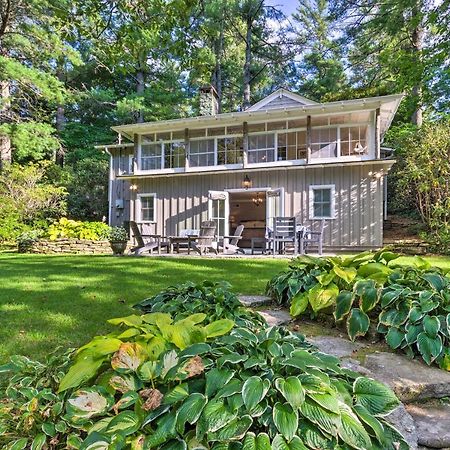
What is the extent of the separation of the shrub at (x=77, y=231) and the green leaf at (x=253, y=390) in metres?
11.4

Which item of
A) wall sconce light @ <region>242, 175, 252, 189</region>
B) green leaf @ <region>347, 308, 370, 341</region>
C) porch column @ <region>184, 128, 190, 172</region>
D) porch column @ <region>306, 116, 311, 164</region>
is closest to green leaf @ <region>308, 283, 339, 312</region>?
green leaf @ <region>347, 308, 370, 341</region>

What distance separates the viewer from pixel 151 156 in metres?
14.2

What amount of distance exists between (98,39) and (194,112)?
18892 millimetres

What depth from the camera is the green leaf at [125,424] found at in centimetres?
113

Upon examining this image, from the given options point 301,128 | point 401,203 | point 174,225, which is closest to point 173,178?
point 174,225

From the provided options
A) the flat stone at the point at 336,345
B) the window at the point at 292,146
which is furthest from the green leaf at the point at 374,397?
the window at the point at 292,146

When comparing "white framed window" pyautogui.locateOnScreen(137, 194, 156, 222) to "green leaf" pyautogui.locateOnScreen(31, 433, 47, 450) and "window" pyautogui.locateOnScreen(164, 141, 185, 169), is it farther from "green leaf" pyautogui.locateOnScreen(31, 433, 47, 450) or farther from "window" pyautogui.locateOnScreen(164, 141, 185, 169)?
"green leaf" pyautogui.locateOnScreen(31, 433, 47, 450)

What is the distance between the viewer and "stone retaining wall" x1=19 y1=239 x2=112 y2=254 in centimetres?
1116

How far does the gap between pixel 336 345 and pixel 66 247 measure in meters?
10.7

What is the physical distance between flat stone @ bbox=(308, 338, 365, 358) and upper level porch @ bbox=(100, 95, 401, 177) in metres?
10.1

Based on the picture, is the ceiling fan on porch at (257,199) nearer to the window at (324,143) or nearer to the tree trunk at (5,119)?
the window at (324,143)

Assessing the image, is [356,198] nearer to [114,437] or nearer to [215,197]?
[215,197]

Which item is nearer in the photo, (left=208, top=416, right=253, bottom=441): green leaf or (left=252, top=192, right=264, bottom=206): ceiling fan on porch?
(left=208, top=416, right=253, bottom=441): green leaf

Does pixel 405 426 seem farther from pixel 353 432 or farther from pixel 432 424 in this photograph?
pixel 353 432
